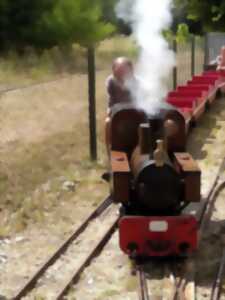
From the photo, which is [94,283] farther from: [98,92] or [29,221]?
[98,92]

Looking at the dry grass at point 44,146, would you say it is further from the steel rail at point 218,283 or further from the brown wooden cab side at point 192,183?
the steel rail at point 218,283

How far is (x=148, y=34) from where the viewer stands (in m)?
7.54

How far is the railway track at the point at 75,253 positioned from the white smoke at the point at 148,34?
4.37 ft

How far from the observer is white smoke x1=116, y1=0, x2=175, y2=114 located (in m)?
7.04

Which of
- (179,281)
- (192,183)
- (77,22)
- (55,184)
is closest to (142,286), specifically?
(179,281)

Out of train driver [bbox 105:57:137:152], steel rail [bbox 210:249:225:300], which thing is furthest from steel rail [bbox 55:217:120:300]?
train driver [bbox 105:57:137:152]

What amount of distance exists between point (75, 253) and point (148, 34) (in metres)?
2.90

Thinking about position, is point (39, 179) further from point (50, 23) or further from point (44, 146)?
point (50, 23)

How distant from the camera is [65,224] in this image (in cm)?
687

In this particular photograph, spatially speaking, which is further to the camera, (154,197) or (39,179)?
(39,179)

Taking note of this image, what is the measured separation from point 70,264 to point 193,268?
3.72ft

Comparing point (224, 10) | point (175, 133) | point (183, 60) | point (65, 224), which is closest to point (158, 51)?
point (175, 133)

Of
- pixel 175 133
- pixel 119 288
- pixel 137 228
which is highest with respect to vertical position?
pixel 175 133

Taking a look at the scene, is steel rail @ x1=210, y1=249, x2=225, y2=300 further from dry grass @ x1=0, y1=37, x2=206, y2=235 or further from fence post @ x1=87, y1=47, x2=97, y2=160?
fence post @ x1=87, y1=47, x2=97, y2=160
